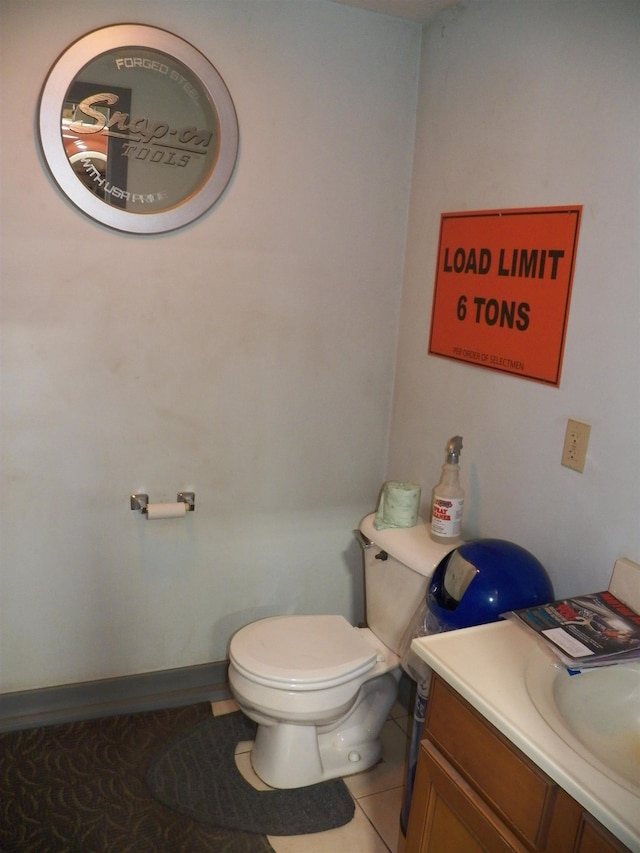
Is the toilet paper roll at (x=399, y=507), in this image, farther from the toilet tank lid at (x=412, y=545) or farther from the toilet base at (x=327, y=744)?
the toilet base at (x=327, y=744)

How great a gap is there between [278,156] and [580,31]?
0.89m

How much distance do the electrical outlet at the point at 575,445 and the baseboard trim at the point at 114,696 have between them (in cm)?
138

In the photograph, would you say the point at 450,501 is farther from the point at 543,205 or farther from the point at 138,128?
the point at 138,128

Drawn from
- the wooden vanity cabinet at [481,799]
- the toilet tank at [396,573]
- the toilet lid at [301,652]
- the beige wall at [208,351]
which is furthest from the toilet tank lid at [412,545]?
the wooden vanity cabinet at [481,799]

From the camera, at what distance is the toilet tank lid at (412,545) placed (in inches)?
74.1

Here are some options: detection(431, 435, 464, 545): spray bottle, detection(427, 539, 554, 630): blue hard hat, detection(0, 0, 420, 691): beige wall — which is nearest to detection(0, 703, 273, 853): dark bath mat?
detection(0, 0, 420, 691): beige wall

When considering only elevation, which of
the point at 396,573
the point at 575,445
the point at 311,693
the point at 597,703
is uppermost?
the point at 575,445

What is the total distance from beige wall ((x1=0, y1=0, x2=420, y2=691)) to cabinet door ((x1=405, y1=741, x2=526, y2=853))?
106cm

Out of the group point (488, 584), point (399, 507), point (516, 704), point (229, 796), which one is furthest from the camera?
point (399, 507)

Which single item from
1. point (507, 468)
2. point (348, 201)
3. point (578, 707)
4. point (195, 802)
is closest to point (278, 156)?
point (348, 201)

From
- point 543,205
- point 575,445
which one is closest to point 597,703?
point 575,445

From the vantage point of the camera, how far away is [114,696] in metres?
2.24

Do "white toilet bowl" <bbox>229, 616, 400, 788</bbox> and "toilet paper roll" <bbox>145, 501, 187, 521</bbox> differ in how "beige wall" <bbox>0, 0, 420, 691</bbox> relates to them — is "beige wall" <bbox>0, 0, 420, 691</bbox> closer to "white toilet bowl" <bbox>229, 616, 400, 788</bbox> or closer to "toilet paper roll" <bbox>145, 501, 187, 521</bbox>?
"toilet paper roll" <bbox>145, 501, 187, 521</bbox>

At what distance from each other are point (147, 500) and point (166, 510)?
72 millimetres
